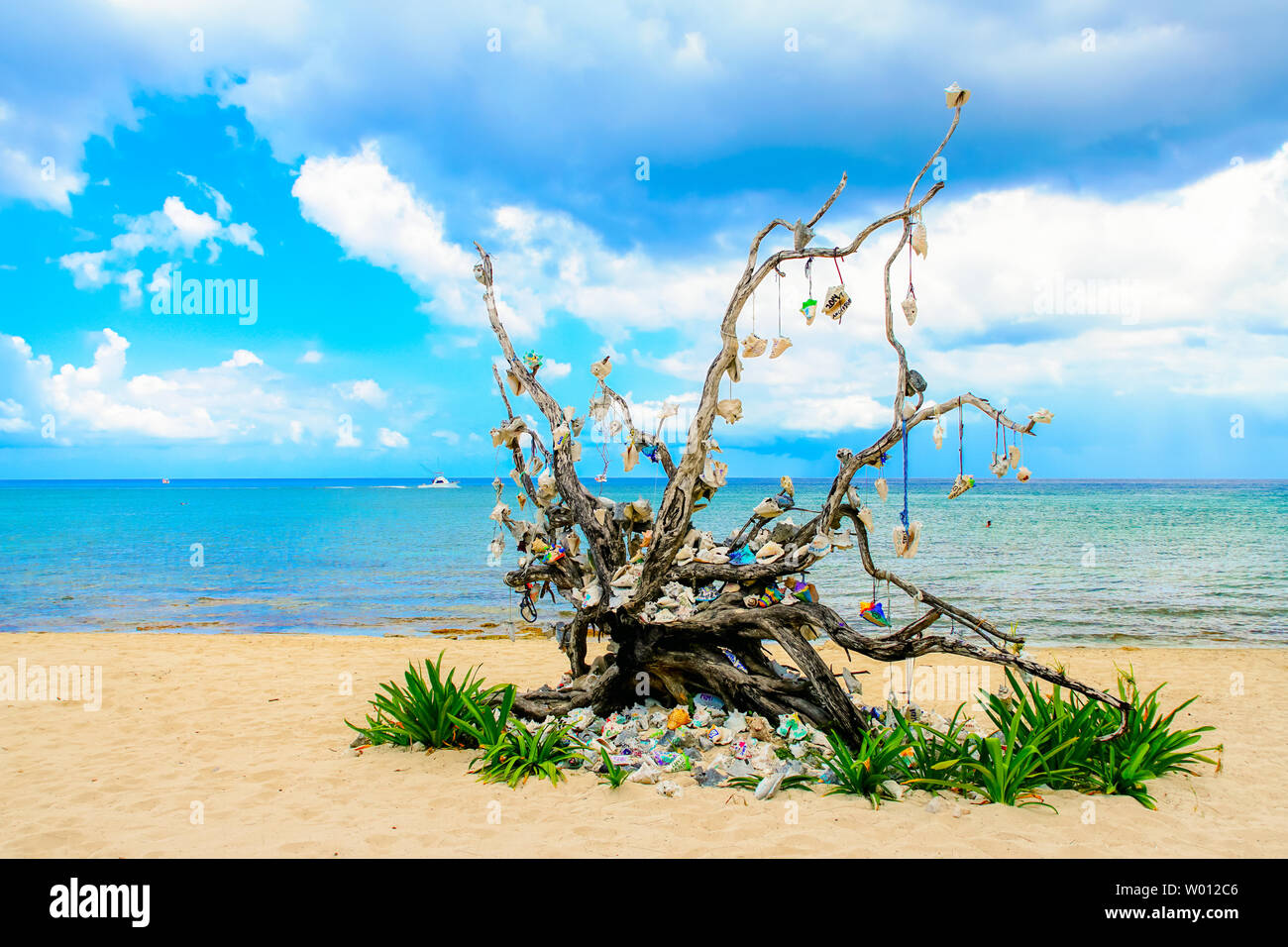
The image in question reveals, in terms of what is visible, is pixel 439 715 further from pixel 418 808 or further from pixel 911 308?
pixel 911 308

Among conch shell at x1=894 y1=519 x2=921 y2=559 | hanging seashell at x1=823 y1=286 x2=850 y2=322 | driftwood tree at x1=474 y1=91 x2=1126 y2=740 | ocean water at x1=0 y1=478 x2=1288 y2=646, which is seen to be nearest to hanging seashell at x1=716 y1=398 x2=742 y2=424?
driftwood tree at x1=474 y1=91 x2=1126 y2=740

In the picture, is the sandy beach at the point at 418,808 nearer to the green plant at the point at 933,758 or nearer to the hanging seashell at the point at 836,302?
the green plant at the point at 933,758

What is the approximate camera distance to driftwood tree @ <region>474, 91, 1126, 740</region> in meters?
5.18

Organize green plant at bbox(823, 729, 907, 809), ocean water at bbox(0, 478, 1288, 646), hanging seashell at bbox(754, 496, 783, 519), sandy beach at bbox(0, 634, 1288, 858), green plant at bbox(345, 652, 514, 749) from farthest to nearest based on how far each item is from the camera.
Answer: ocean water at bbox(0, 478, 1288, 646) → hanging seashell at bbox(754, 496, 783, 519) → green plant at bbox(345, 652, 514, 749) → green plant at bbox(823, 729, 907, 809) → sandy beach at bbox(0, 634, 1288, 858)

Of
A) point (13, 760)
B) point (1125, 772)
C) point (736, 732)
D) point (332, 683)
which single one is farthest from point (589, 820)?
point (332, 683)

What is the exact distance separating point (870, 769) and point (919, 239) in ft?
11.2

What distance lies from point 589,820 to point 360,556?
26250mm

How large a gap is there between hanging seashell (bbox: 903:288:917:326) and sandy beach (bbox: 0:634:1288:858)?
3.06 meters

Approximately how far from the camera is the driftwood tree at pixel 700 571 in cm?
518

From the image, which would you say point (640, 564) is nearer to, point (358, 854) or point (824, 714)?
point (824, 714)

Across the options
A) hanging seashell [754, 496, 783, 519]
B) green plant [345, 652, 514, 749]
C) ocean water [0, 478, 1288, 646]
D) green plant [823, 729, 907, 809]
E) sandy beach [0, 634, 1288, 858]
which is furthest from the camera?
ocean water [0, 478, 1288, 646]

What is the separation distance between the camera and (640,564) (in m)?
5.50

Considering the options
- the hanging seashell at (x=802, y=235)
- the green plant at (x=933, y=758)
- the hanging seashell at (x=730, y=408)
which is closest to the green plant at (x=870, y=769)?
the green plant at (x=933, y=758)

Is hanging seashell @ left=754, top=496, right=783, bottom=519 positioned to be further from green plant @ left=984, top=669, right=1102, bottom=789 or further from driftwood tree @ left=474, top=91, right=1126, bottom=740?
green plant @ left=984, top=669, right=1102, bottom=789
